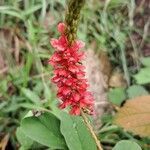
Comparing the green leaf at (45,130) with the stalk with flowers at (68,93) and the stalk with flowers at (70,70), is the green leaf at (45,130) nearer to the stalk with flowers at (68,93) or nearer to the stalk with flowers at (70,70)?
the stalk with flowers at (68,93)

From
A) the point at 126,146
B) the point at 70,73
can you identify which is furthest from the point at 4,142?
the point at 70,73

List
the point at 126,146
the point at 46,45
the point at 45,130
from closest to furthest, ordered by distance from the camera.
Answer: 1. the point at 126,146
2. the point at 45,130
3. the point at 46,45

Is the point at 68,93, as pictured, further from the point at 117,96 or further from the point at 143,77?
the point at 143,77

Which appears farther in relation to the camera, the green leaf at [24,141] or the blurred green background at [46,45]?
the blurred green background at [46,45]

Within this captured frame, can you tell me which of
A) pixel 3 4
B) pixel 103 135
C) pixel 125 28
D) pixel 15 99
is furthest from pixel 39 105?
pixel 125 28

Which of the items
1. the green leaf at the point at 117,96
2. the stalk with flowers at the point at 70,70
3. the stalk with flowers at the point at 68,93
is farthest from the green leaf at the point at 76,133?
the green leaf at the point at 117,96

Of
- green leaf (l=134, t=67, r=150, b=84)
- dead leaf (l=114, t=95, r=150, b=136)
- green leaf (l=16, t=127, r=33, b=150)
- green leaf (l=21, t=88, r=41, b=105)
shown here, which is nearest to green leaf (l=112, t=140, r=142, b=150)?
dead leaf (l=114, t=95, r=150, b=136)

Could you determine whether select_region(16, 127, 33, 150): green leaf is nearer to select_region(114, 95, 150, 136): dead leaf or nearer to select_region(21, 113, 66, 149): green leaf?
select_region(21, 113, 66, 149): green leaf
